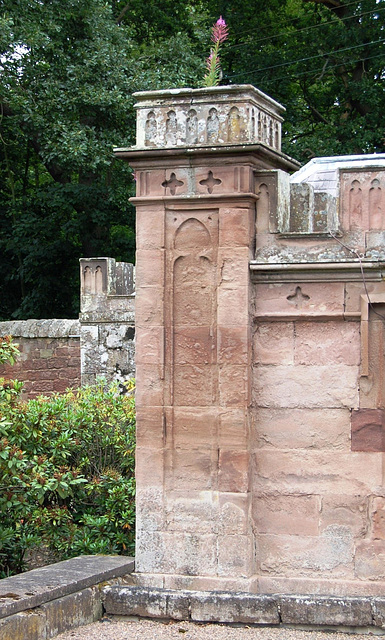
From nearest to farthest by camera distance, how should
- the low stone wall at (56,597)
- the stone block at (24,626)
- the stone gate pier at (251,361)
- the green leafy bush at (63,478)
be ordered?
the stone block at (24,626) → the low stone wall at (56,597) → the stone gate pier at (251,361) → the green leafy bush at (63,478)

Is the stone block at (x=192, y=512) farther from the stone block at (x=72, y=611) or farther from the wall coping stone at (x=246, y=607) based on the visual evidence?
the stone block at (x=72, y=611)

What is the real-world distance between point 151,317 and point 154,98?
135 cm

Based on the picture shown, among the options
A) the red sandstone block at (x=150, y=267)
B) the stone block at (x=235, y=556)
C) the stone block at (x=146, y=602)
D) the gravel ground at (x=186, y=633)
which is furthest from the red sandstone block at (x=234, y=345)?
the gravel ground at (x=186, y=633)

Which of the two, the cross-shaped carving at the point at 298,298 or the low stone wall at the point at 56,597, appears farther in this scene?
the cross-shaped carving at the point at 298,298

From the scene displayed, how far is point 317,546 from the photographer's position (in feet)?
18.8

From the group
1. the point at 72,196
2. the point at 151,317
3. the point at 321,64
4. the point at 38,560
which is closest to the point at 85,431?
the point at 38,560

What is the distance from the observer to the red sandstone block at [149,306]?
5852 mm

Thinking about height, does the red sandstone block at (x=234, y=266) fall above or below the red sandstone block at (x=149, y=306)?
above

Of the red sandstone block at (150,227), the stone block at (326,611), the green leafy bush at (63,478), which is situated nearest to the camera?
the stone block at (326,611)

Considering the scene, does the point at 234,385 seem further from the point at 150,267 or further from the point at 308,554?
the point at 308,554

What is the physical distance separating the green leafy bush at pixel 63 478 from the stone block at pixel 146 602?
3.54ft

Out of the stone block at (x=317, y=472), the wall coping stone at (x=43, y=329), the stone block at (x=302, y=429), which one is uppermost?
the wall coping stone at (x=43, y=329)

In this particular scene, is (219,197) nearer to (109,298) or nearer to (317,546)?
(317,546)

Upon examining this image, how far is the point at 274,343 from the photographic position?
5836 mm
